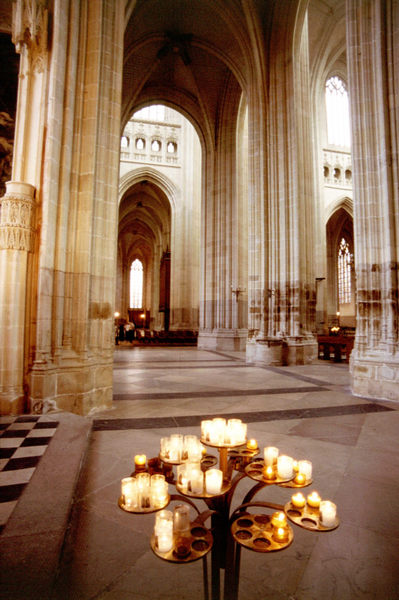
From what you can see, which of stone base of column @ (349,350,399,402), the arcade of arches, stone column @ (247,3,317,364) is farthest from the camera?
stone column @ (247,3,317,364)

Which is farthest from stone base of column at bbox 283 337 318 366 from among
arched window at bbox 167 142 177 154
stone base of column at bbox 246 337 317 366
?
arched window at bbox 167 142 177 154

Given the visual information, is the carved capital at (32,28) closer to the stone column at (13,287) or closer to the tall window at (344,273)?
the stone column at (13,287)

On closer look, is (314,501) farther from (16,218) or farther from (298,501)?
(16,218)

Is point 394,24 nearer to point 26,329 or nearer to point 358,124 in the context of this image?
point 358,124

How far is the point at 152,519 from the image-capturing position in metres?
2.21

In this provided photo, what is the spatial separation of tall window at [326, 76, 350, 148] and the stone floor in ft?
84.3

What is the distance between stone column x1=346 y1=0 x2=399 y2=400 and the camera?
611 cm

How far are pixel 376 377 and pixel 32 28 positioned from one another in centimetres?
771

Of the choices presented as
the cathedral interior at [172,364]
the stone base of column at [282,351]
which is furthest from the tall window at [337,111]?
the stone base of column at [282,351]

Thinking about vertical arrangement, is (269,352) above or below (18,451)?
above

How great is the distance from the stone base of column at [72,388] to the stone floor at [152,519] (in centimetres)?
29

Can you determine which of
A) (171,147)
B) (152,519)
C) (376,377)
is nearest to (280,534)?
(152,519)

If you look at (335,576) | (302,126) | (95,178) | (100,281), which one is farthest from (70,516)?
(302,126)

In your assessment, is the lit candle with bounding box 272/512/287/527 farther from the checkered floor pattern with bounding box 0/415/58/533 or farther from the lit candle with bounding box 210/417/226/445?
the checkered floor pattern with bounding box 0/415/58/533
